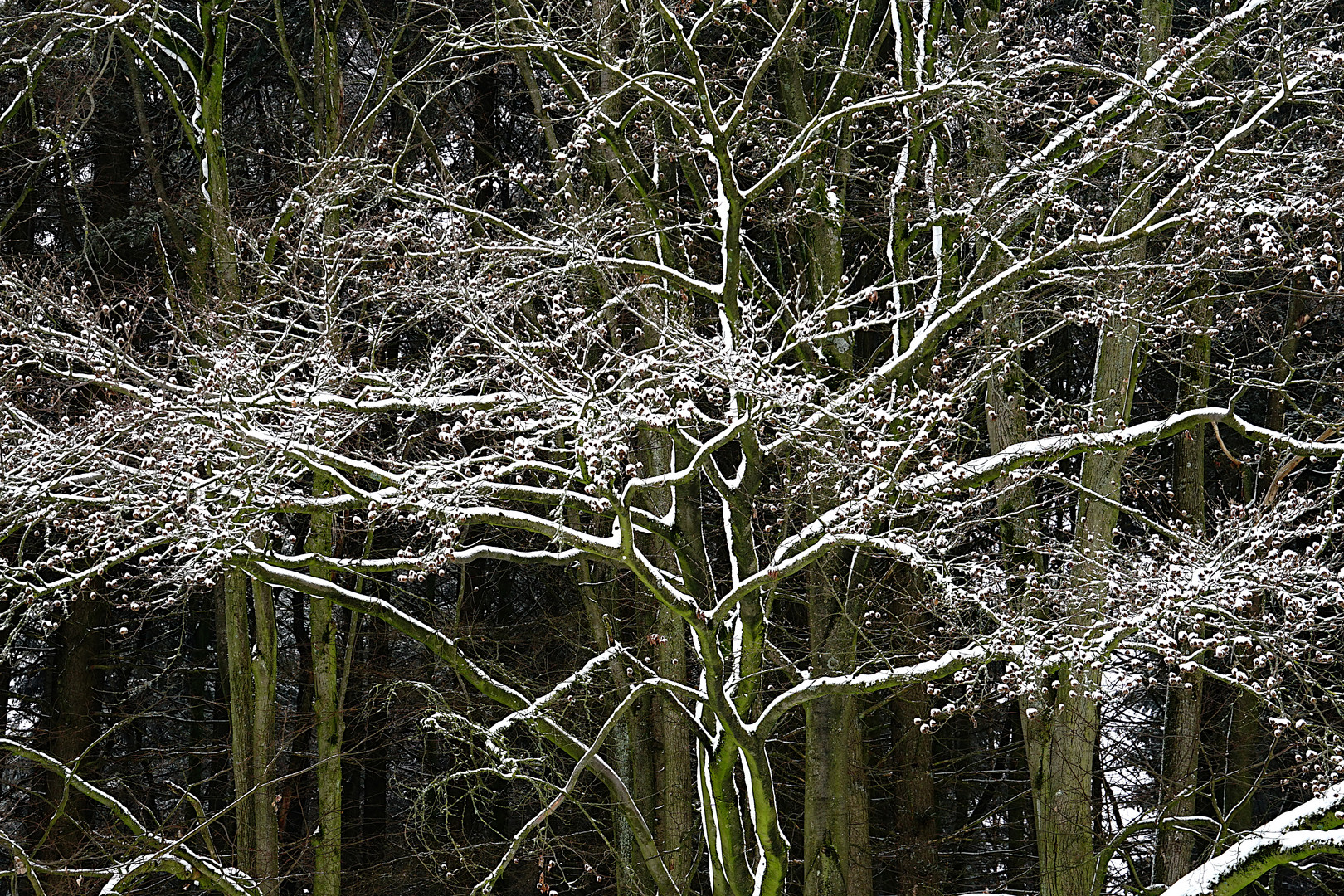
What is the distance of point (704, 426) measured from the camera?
11125 mm

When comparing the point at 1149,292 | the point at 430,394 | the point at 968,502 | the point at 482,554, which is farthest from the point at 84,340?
the point at 1149,292

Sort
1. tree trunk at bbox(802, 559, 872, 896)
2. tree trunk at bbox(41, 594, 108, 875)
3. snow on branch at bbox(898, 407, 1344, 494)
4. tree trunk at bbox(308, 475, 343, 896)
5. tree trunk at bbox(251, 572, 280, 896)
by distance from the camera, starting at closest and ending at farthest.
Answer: snow on branch at bbox(898, 407, 1344, 494)
tree trunk at bbox(802, 559, 872, 896)
tree trunk at bbox(251, 572, 280, 896)
tree trunk at bbox(308, 475, 343, 896)
tree trunk at bbox(41, 594, 108, 875)

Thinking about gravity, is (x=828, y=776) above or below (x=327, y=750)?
above

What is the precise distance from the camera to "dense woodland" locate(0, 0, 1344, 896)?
761cm

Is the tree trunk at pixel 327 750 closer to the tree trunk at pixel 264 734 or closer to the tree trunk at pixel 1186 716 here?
the tree trunk at pixel 264 734

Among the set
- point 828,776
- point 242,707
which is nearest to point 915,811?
point 828,776

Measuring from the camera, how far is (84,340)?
312 inches

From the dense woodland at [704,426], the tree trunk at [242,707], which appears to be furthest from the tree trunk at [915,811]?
the tree trunk at [242,707]

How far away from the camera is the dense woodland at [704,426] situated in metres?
7.61

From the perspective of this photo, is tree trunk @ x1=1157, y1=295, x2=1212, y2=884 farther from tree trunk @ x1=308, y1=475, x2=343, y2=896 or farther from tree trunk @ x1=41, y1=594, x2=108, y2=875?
tree trunk @ x1=41, y1=594, x2=108, y2=875

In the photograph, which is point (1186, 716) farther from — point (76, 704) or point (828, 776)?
point (76, 704)

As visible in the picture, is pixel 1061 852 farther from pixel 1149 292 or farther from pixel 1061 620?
pixel 1149 292

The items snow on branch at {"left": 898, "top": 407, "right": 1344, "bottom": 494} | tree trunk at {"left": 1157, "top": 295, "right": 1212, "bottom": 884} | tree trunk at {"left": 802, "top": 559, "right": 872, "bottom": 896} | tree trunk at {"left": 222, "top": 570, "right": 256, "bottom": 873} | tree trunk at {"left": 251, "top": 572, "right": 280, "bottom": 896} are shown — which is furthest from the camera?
tree trunk at {"left": 222, "top": 570, "right": 256, "bottom": 873}

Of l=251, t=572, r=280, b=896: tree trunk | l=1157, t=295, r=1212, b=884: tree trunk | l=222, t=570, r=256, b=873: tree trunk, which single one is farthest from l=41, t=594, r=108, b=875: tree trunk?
l=1157, t=295, r=1212, b=884: tree trunk
